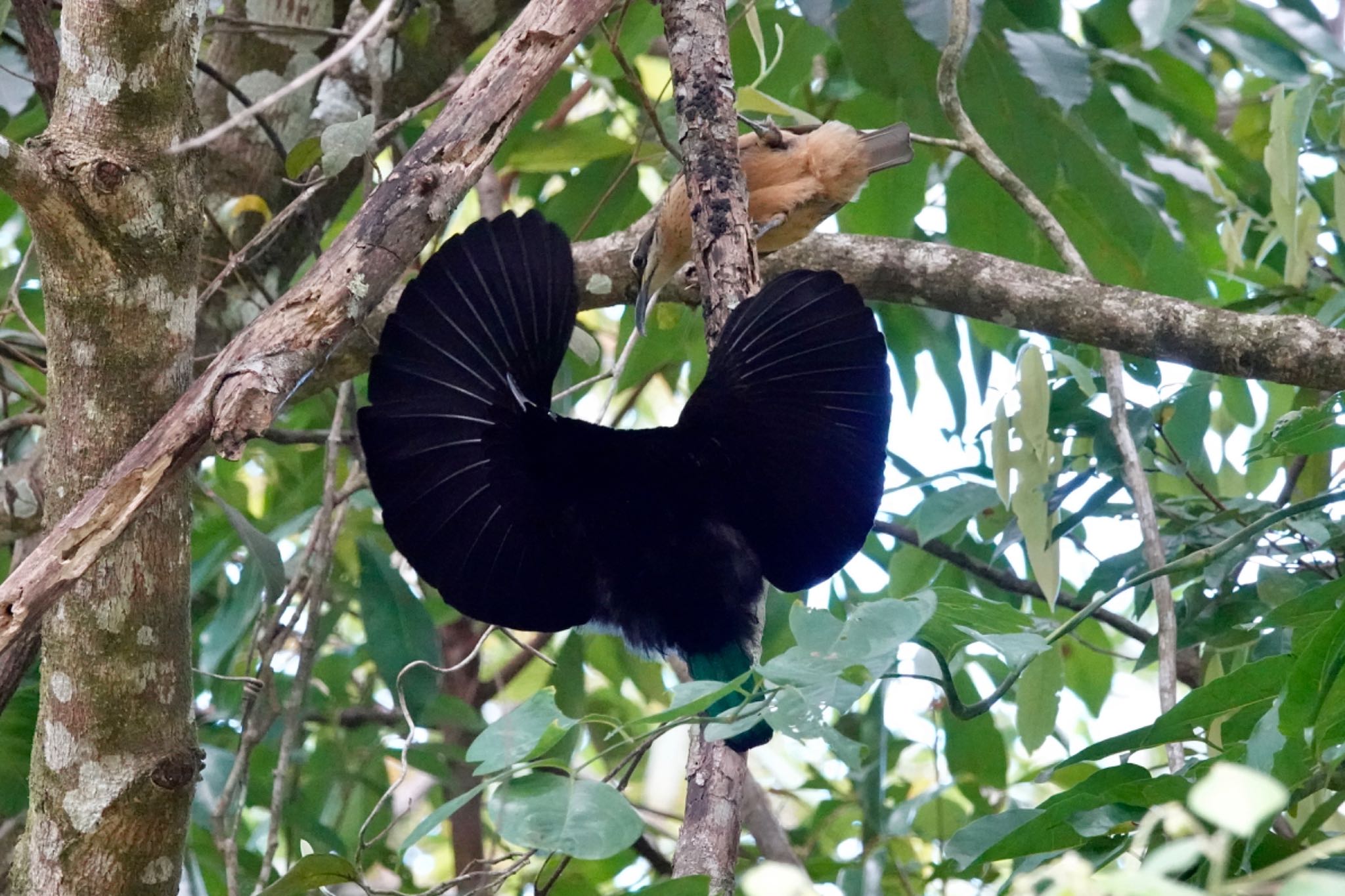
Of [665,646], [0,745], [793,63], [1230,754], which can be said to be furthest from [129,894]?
[793,63]

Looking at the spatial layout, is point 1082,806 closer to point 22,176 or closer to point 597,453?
point 597,453

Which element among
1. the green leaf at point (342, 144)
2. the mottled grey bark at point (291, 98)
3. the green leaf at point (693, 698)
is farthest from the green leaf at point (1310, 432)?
the mottled grey bark at point (291, 98)

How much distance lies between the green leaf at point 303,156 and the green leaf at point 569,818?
1.21m

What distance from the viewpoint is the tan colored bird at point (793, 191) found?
2191mm

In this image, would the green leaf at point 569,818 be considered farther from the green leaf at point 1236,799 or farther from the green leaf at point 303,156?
the green leaf at point 303,156

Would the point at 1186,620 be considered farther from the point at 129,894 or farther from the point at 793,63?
the point at 129,894

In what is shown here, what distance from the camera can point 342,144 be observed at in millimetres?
1602

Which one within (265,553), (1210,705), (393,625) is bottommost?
(1210,705)

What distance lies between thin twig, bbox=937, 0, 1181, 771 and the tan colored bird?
0.63 ft

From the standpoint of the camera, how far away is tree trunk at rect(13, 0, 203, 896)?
131cm

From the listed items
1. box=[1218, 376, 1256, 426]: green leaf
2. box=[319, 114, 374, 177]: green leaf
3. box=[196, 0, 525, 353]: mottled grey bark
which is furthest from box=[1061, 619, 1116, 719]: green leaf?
box=[319, 114, 374, 177]: green leaf

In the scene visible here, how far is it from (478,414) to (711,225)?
377 millimetres

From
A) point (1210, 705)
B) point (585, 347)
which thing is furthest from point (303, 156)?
point (1210, 705)

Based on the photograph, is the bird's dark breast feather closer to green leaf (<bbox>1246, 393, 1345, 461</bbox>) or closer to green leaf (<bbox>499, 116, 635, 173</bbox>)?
green leaf (<bbox>1246, 393, 1345, 461</bbox>)
